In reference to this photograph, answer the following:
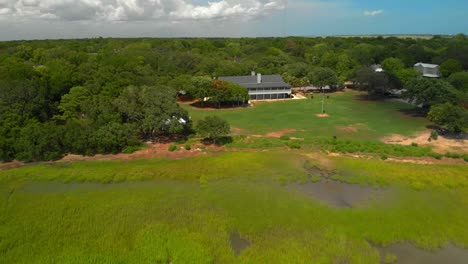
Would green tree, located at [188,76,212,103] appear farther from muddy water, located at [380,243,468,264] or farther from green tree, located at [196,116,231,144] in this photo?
muddy water, located at [380,243,468,264]

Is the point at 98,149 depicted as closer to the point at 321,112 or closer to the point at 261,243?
the point at 261,243

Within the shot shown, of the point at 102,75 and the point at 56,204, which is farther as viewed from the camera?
the point at 102,75

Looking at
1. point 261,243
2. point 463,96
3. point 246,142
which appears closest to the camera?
point 261,243

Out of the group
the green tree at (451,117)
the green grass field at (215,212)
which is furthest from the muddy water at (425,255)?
the green tree at (451,117)

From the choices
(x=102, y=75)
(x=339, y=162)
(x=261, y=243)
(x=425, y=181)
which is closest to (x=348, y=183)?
(x=339, y=162)

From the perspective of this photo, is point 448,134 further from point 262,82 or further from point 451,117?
point 262,82
